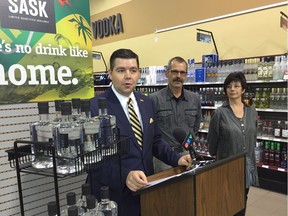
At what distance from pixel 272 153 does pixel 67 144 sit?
4.11 m

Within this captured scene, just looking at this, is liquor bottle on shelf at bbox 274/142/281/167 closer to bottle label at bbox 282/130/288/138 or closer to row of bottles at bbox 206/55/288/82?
bottle label at bbox 282/130/288/138

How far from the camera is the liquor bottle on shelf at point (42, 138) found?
1.02 meters

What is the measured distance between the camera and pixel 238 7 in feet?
17.0

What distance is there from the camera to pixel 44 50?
5.98 ft

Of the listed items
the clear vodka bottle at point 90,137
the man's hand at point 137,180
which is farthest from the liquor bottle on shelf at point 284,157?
the clear vodka bottle at point 90,137

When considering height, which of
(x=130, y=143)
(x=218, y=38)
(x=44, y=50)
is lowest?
(x=130, y=143)

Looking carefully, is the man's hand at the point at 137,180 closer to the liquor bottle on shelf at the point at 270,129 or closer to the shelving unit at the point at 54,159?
the shelving unit at the point at 54,159

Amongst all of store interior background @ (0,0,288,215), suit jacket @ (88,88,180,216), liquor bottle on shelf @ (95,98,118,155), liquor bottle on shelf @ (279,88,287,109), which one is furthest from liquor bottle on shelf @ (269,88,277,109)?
liquor bottle on shelf @ (95,98,118,155)

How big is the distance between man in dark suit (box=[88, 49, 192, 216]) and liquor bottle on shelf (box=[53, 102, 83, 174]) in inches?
15.2

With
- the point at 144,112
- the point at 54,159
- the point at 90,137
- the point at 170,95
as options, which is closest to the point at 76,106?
the point at 90,137

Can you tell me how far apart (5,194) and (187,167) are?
1.13 metres

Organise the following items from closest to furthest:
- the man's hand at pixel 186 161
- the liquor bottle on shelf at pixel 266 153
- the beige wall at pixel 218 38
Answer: the man's hand at pixel 186 161 → the liquor bottle on shelf at pixel 266 153 → the beige wall at pixel 218 38

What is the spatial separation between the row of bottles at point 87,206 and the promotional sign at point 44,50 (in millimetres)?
918

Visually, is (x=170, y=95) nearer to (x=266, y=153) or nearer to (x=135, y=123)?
(x=135, y=123)
